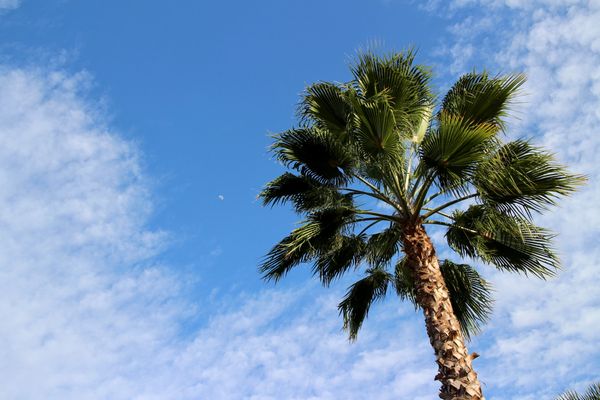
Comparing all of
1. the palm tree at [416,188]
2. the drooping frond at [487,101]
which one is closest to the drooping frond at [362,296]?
the palm tree at [416,188]

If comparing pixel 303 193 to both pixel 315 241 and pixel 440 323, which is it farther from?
pixel 440 323

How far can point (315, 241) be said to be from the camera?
10.2 meters

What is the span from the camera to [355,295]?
10.8 m

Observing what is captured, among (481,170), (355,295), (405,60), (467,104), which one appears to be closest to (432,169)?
(481,170)

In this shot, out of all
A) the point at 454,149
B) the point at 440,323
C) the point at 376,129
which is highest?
the point at 376,129

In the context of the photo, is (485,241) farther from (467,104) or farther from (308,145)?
(308,145)

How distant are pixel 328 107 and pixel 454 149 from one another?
7.46ft

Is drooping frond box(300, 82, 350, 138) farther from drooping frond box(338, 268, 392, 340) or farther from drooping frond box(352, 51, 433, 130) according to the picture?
drooping frond box(338, 268, 392, 340)

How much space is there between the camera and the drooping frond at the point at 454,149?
830 centimetres

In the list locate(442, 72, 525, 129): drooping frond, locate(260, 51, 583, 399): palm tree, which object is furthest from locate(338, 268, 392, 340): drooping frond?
locate(442, 72, 525, 129): drooping frond

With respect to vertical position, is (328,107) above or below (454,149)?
above

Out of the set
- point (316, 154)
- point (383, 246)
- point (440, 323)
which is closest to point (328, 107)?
point (316, 154)

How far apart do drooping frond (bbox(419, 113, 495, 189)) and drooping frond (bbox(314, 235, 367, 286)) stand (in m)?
2.19

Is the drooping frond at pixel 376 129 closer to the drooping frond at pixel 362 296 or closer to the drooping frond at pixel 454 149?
the drooping frond at pixel 454 149
